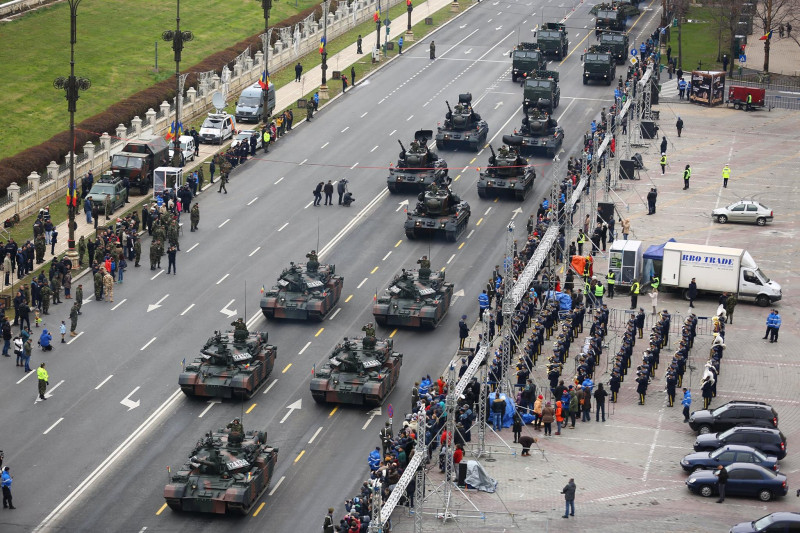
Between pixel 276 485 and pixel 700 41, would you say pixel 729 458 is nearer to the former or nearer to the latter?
pixel 276 485

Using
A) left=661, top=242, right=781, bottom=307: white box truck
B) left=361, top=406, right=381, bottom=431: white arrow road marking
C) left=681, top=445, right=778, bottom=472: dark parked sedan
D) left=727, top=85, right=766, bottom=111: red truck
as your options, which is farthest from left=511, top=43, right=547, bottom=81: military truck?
left=681, top=445, right=778, bottom=472: dark parked sedan

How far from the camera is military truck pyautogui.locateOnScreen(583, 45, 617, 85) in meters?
114

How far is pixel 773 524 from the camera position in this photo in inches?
2020

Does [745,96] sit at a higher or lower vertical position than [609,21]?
lower

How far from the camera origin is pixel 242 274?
78000 mm

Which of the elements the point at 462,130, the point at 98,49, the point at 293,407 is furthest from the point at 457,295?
the point at 98,49

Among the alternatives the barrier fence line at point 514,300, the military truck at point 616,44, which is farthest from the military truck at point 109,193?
the military truck at point 616,44


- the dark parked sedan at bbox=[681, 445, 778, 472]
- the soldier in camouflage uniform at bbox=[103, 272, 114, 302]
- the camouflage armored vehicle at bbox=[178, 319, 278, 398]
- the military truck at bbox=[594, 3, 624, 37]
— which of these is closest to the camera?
the dark parked sedan at bbox=[681, 445, 778, 472]

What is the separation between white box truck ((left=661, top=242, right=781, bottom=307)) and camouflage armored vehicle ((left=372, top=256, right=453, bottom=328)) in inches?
444

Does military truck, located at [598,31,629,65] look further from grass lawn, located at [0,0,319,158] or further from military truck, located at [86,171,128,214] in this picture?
military truck, located at [86,171,128,214]

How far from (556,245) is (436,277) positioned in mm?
7654

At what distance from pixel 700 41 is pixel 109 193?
63.9 metres

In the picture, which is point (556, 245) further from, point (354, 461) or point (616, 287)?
point (354, 461)

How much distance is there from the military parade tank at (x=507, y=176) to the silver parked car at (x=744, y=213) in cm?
1023
